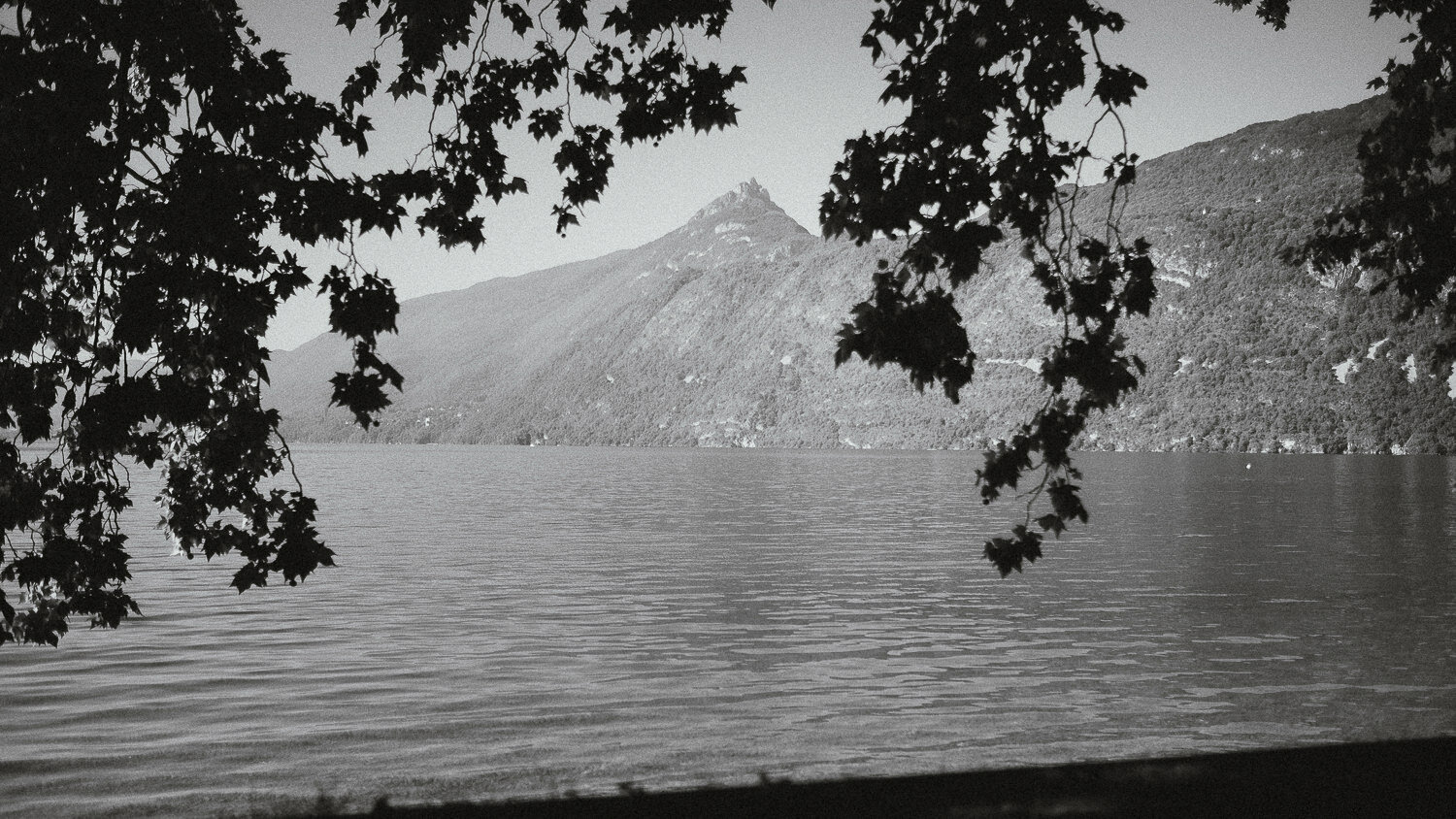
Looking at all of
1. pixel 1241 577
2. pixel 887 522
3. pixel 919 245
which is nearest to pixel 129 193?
pixel 919 245

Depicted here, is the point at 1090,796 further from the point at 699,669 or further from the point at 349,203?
the point at 699,669

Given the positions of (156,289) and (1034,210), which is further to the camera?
(156,289)

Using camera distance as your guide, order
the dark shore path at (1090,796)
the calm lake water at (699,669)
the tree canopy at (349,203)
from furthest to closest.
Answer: the calm lake water at (699,669)
the tree canopy at (349,203)
the dark shore path at (1090,796)

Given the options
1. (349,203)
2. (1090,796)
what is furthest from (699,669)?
(1090,796)

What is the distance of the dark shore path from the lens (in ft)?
10.3

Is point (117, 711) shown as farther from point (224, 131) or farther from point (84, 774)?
point (224, 131)

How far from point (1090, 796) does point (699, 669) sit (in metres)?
13.8

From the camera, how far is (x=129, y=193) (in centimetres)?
764

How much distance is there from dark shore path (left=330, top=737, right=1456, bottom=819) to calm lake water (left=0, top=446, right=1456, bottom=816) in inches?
70.4

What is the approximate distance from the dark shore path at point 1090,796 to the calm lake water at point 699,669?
179 cm

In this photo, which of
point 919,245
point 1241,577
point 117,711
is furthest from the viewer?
point 1241,577

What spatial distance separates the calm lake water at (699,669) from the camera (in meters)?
11.8

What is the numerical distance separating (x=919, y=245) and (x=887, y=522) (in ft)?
130

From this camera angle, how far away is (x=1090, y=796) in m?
3.22
